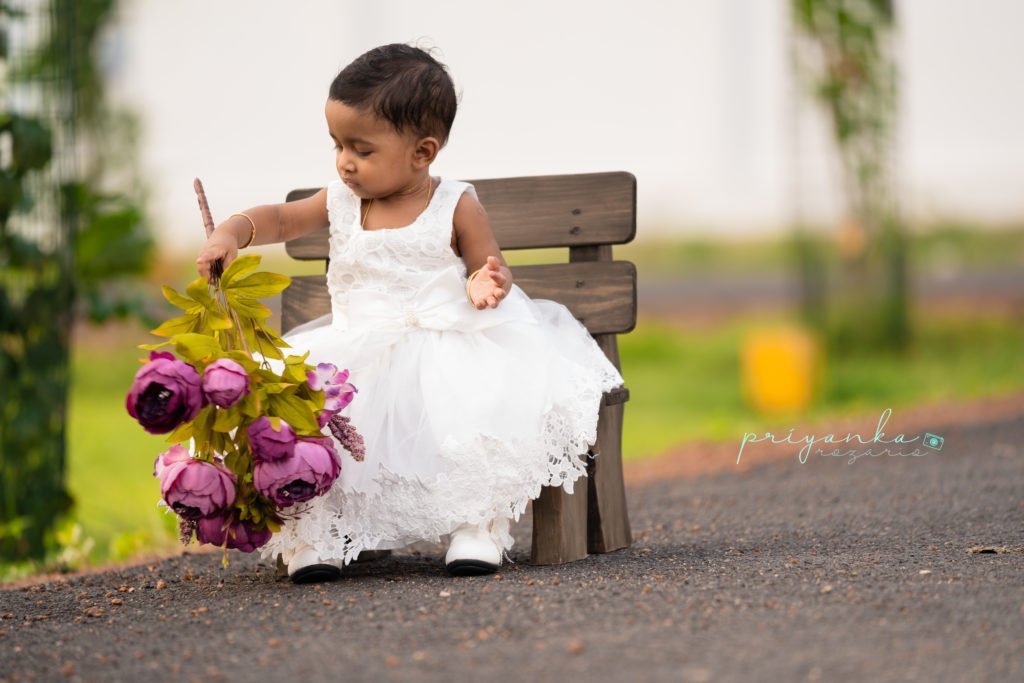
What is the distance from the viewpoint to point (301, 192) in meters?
3.66

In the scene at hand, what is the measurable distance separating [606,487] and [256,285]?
116cm

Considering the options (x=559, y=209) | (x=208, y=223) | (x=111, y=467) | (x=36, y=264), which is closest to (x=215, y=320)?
(x=208, y=223)

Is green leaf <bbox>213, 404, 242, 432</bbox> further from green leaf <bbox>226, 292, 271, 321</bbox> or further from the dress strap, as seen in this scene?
the dress strap

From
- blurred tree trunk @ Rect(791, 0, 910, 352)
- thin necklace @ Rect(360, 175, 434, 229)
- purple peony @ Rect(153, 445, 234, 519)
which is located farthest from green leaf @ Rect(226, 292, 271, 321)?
blurred tree trunk @ Rect(791, 0, 910, 352)

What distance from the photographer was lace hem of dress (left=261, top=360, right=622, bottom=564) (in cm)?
301

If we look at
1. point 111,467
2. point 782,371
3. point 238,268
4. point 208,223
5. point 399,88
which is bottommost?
point 111,467

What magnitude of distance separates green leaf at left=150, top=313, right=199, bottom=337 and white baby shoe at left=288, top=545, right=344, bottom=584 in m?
Answer: 0.59

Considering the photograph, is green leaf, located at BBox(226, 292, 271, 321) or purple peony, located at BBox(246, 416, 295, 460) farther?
green leaf, located at BBox(226, 292, 271, 321)

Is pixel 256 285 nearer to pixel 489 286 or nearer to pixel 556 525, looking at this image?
pixel 489 286

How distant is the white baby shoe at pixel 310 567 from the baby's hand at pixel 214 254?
2.30 feet

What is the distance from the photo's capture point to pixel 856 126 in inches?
320

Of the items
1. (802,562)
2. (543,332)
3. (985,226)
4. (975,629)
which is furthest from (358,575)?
(985,226)

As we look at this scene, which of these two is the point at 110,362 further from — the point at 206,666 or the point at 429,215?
the point at 206,666

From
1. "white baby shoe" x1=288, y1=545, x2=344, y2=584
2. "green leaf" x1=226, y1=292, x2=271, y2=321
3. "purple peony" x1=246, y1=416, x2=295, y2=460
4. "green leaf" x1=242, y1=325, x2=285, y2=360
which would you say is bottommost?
"white baby shoe" x1=288, y1=545, x2=344, y2=584
